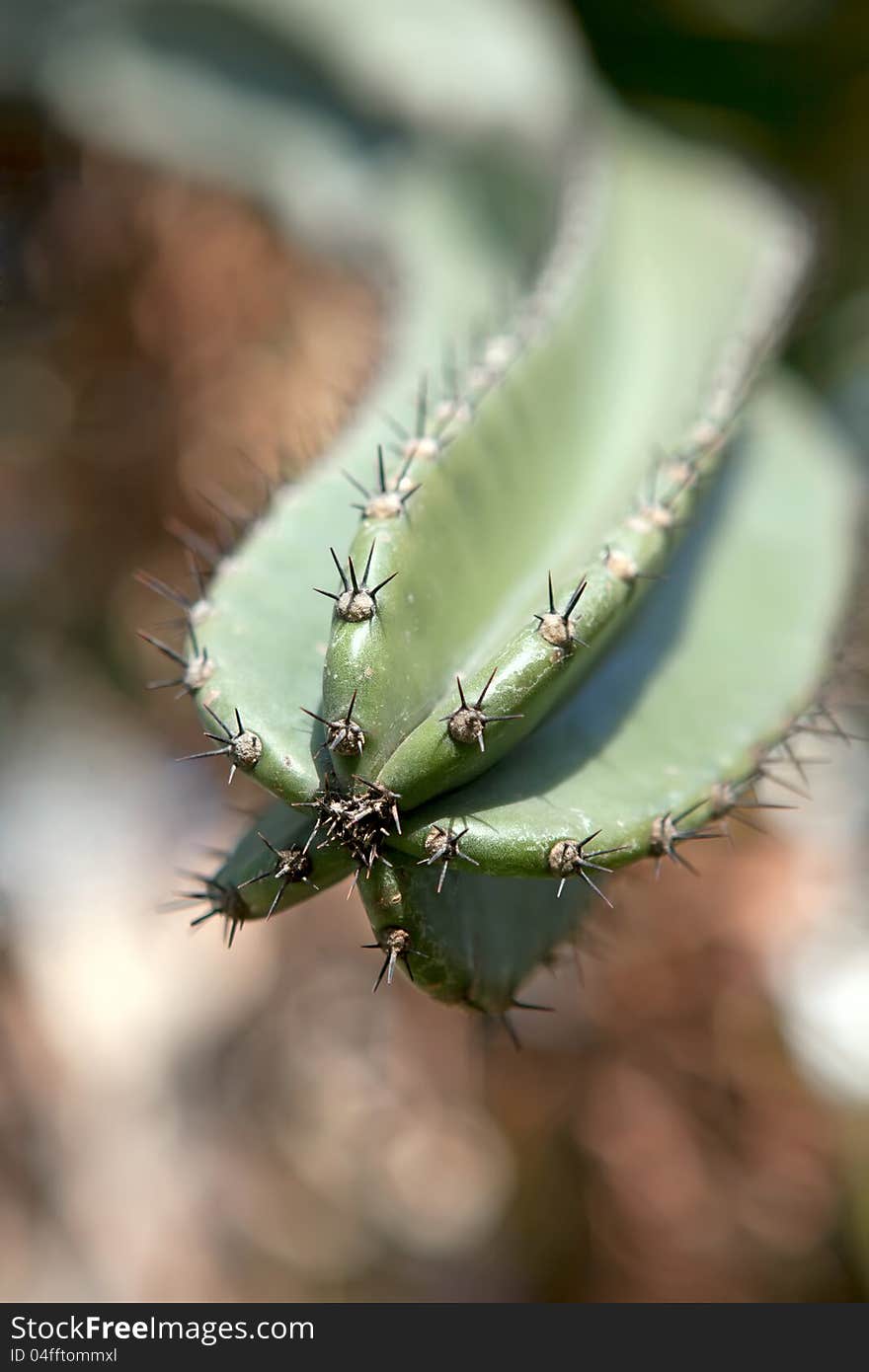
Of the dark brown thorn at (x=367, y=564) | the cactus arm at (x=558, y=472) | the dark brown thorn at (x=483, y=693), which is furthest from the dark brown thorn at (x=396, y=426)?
the dark brown thorn at (x=483, y=693)

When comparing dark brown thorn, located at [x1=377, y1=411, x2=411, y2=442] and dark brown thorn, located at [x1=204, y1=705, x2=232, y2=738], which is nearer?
dark brown thorn, located at [x1=204, y1=705, x2=232, y2=738]

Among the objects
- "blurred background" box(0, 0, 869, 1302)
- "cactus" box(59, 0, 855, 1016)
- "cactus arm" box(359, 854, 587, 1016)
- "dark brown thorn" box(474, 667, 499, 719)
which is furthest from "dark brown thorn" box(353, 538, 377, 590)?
"blurred background" box(0, 0, 869, 1302)

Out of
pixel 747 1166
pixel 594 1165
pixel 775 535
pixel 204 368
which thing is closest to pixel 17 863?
pixel 204 368

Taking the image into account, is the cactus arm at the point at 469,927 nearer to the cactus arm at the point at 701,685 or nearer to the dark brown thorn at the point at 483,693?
the cactus arm at the point at 701,685

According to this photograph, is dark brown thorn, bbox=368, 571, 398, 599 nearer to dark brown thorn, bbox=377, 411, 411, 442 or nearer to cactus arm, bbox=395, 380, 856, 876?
cactus arm, bbox=395, 380, 856, 876

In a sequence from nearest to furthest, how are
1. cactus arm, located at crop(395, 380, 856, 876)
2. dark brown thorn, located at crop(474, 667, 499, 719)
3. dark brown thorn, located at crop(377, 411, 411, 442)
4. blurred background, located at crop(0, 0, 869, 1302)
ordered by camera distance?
1. dark brown thorn, located at crop(474, 667, 499, 719)
2. cactus arm, located at crop(395, 380, 856, 876)
3. dark brown thorn, located at crop(377, 411, 411, 442)
4. blurred background, located at crop(0, 0, 869, 1302)

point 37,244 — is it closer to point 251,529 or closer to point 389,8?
point 389,8

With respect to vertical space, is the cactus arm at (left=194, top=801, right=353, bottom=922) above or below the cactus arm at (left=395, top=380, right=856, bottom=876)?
below
